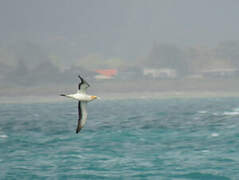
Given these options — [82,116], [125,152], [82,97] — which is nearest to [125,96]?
[125,152]

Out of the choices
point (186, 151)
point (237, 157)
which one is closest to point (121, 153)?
point (186, 151)

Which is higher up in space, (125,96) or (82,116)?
(125,96)

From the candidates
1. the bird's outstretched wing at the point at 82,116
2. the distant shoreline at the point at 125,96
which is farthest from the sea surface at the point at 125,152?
the distant shoreline at the point at 125,96

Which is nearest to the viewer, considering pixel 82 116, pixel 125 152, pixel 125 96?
pixel 82 116

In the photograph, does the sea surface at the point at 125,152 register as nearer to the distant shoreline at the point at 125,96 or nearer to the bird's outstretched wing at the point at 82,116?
the bird's outstretched wing at the point at 82,116

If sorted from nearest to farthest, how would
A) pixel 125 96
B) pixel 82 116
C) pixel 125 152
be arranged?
1. pixel 82 116
2. pixel 125 152
3. pixel 125 96

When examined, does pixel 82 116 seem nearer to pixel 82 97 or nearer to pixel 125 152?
pixel 82 97

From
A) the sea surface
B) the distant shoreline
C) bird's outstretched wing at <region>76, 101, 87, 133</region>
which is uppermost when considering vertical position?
the distant shoreline

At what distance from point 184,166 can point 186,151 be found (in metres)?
6.74

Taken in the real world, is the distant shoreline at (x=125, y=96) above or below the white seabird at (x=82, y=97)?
above

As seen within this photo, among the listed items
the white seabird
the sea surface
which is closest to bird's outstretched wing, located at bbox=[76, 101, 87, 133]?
the white seabird

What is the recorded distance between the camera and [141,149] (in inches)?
1924

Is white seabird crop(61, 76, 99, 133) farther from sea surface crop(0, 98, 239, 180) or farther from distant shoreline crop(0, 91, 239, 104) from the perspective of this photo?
distant shoreline crop(0, 91, 239, 104)

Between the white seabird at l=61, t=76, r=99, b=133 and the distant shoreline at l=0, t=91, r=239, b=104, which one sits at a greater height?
the distant shoreline at l=0, t=91, r=239, b=104
